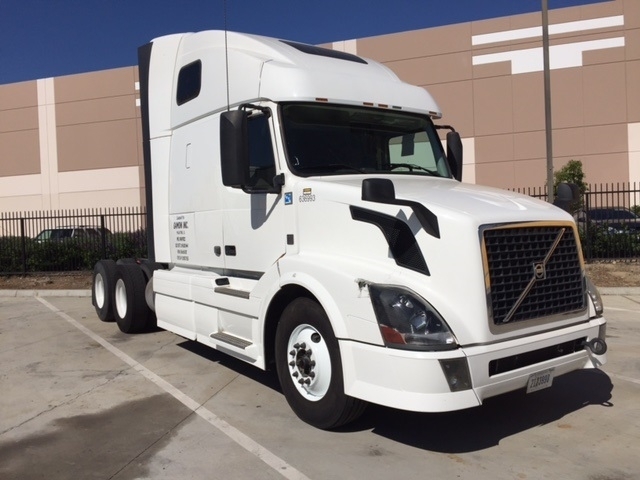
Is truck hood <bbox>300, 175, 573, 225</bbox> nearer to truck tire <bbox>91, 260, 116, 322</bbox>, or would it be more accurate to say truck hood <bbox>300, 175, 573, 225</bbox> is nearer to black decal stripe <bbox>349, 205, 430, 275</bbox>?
black decal stripe <bbox>349, 205, 430, 275</bbox>

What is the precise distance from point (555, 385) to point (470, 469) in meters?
2.35

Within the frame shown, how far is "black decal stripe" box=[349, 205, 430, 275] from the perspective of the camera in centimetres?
429

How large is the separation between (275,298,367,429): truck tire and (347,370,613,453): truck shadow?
34cm

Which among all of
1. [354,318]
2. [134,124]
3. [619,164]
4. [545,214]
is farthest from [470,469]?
[134,124]

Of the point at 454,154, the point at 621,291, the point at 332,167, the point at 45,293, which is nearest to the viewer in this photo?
the point at 332,167

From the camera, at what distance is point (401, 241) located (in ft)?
14.4

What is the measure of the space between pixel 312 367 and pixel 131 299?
4862 mm

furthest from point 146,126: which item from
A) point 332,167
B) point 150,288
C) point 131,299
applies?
point 332,167

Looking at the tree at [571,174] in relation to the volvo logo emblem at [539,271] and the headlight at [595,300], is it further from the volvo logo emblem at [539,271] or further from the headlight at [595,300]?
the volvo logo emblem at [539,271]

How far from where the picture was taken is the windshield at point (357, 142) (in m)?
5.39

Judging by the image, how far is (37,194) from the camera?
37.5 meters

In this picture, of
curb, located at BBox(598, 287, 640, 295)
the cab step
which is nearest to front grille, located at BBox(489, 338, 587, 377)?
the cab step

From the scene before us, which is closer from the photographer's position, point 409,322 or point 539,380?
point 409,322

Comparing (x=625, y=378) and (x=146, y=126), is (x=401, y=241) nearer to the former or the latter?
(x=625, y=378)
